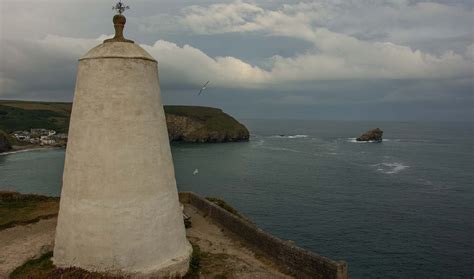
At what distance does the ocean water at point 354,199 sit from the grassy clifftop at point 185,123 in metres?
44.0

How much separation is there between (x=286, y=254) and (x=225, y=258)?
7.50 feet

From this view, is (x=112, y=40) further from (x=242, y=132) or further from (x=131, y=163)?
(x=242, y=132)

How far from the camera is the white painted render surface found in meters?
10.4

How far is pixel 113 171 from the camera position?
34.1 feet

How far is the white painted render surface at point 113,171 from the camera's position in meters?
10.4

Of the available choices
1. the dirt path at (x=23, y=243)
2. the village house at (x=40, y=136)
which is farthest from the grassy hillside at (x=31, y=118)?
the dirt path at (x=23, y=243)

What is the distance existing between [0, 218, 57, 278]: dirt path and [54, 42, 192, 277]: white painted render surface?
3.35m

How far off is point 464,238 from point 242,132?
344 feet

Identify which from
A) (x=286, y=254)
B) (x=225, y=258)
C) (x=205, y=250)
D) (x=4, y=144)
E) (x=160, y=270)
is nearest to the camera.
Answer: (x=160, y=270)

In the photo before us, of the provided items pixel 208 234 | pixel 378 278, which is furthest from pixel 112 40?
pixel 378 278

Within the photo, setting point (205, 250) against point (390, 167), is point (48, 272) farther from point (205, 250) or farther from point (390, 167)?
point (390, 167)

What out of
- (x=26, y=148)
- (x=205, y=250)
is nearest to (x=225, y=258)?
(x=205, y=250)

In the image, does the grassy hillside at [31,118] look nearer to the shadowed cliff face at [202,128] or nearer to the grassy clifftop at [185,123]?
the grassy clifftop at [185,123]

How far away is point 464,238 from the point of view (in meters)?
31.2
